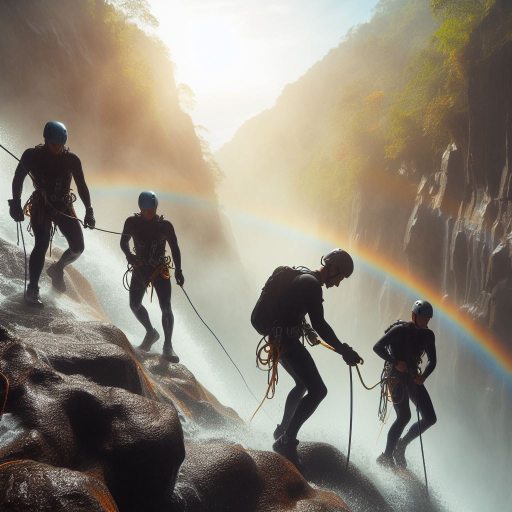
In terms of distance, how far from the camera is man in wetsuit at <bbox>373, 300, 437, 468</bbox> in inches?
282

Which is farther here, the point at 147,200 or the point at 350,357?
the point at 147,200

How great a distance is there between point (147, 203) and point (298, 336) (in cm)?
335

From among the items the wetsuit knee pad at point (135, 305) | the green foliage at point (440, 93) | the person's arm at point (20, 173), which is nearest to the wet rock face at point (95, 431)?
the person's arm at point (20, 173)

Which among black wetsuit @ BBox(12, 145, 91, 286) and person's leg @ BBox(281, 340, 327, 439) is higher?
black wetsuit @ BBox(12, 145, 91, 286)

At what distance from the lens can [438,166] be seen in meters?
25.9

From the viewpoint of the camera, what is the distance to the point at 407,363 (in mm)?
7258

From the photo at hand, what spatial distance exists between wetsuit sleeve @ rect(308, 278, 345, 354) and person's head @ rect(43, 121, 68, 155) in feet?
13.1

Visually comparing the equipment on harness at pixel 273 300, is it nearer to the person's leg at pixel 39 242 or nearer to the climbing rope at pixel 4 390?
the climbing rope at pixel 4 390

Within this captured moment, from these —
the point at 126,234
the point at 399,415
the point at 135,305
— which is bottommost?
the point at 135,305

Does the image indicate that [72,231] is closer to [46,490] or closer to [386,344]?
[46,490]

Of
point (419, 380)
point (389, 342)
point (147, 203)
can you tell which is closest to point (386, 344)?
point (389, 342)

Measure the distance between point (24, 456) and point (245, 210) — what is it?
107 metres

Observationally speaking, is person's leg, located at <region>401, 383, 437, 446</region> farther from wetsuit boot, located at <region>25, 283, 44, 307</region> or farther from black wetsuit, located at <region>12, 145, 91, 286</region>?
black wetsuit, located at <region>12, 145, 91, 286</region>

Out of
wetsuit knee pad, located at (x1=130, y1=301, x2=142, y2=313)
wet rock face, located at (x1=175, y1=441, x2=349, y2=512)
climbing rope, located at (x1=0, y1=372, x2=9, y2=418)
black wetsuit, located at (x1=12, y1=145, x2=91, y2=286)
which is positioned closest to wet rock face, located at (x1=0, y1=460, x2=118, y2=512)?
climbing rope, located at (x1=0, y1=372, x2=9, y2=418)
